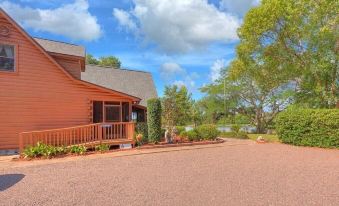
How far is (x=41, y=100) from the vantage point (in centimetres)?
1570

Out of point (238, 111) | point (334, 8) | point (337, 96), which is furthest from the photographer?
point (238, 111)

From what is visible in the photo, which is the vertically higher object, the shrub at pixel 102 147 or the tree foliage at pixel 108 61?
the tree foliage at pixel 108 61

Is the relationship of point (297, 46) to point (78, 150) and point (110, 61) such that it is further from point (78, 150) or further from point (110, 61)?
point (110, 61)

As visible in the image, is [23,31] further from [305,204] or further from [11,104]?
[305,204]

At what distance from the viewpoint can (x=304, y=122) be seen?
18234mm

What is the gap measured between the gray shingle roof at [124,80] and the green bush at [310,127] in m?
10.9

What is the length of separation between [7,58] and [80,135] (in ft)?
16.6

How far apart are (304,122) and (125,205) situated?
14.9m

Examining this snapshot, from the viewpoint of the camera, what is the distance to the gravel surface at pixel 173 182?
21.8 ft

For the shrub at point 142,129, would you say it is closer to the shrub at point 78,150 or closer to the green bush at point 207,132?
the shrub at point 78,150

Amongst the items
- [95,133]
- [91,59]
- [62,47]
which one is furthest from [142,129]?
[91,59]

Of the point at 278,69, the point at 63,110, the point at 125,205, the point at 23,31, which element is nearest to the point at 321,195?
the point at 125,205

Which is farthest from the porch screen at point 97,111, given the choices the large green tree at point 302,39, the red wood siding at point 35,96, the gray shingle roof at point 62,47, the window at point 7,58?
the large green tree at point 302,39

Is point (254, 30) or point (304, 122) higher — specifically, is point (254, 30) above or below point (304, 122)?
above
